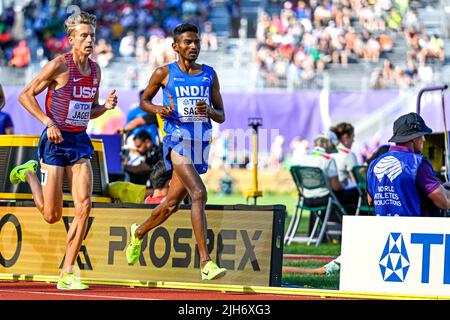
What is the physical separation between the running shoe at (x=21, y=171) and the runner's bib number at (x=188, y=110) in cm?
166

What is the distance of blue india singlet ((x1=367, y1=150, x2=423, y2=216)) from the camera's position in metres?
8.58

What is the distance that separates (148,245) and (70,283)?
1086 mm

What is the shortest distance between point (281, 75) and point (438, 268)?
20976 mm

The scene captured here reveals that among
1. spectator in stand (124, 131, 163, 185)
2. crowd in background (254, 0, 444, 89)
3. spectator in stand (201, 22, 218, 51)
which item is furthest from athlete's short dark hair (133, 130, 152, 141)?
spectator in stand (201, 22, 218, 51)

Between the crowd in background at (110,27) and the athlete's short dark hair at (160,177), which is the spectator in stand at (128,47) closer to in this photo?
the crowd in background at (110,27)

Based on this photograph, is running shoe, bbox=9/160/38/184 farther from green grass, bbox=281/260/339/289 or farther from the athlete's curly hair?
green grass, bbox=281/260/339/289

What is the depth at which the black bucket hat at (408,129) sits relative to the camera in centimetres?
876

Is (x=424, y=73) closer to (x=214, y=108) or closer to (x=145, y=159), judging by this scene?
(x=145, y=159)

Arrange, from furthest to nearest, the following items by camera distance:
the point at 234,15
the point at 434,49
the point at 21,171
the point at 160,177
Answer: the point at 234,15 < the point at 434,49 < the point at 160,177 < the point at 21,171

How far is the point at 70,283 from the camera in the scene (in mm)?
9148

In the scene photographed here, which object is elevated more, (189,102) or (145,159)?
(189,102)

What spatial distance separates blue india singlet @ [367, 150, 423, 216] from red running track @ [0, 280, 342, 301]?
2.96ft

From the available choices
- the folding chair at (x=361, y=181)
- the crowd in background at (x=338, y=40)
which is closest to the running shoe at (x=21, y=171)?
the folding chair at (x=361, y=181)

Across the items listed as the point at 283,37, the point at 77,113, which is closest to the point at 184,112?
the point at 77,113
